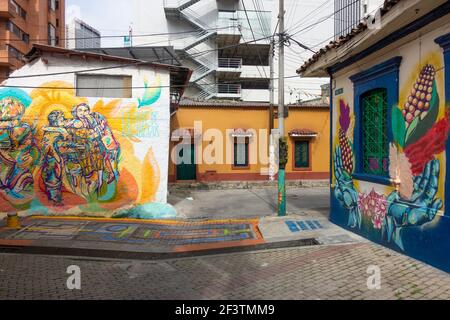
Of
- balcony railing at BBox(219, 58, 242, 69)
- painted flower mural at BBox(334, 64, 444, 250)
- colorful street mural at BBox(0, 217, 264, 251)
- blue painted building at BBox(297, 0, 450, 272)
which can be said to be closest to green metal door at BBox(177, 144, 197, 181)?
colorful street mural at BBox(0, 217, 264, 251)

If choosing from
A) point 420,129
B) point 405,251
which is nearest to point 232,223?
point 405,251

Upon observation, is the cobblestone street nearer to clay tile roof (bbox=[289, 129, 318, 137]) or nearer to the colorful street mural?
the colorful street mural

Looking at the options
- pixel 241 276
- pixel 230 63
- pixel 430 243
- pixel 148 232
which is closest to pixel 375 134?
pixel 430 243

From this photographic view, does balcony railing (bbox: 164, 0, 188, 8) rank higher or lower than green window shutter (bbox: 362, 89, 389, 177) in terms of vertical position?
higher

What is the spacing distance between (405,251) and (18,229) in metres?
8.17

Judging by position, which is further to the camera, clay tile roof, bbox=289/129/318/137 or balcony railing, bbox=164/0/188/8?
balcony railing, bbox=164/0/188/8

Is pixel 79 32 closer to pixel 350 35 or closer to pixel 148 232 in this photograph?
pixel 148 232

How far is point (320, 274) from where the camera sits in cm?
523

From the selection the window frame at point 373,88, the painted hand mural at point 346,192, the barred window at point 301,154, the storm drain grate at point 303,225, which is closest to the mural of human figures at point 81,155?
the storm drain grate at point 303,225

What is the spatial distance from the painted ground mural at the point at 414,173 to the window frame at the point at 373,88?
0.38ft

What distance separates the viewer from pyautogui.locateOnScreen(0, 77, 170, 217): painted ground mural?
991cm

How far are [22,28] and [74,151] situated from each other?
25657 mm

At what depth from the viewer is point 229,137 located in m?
17.8
